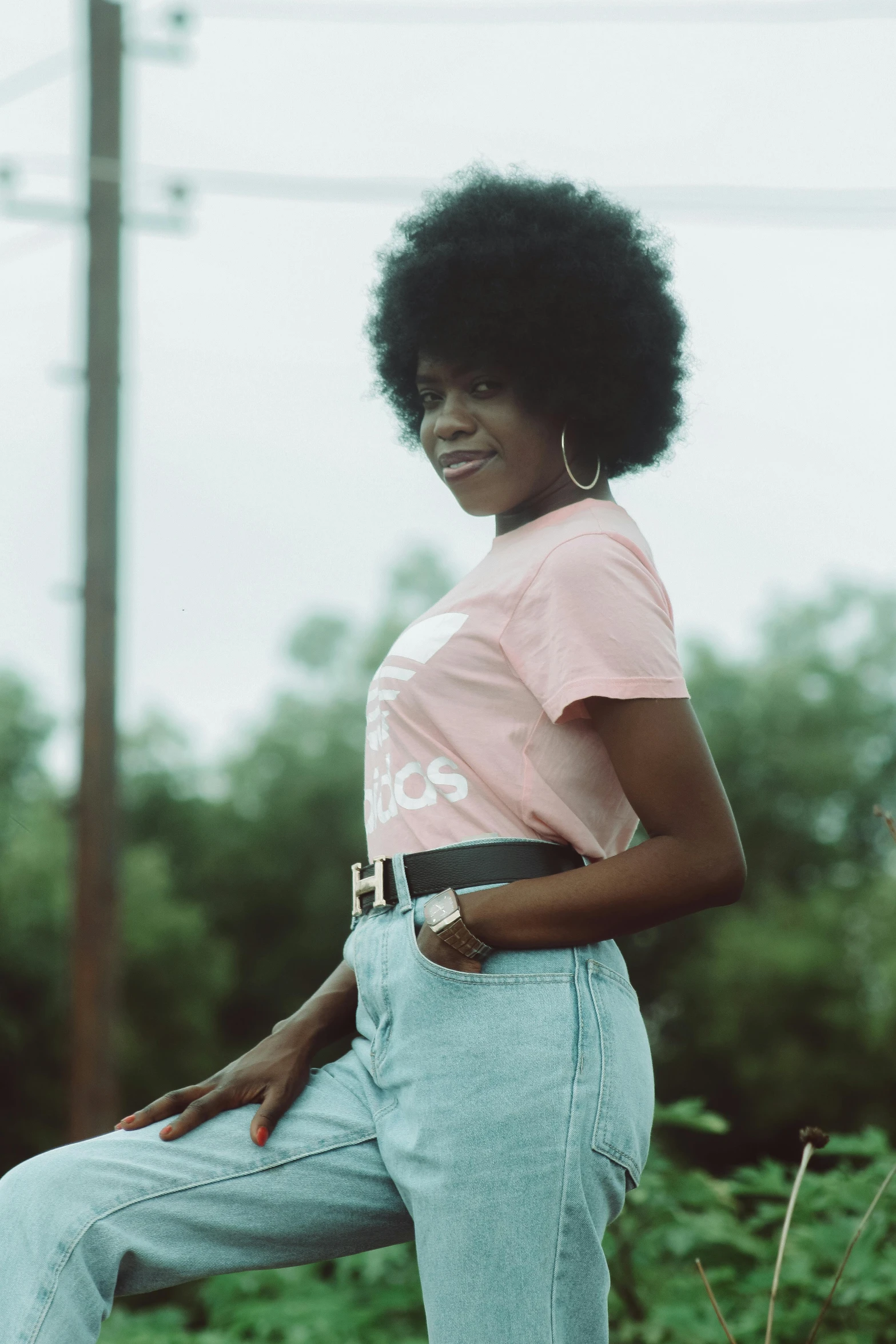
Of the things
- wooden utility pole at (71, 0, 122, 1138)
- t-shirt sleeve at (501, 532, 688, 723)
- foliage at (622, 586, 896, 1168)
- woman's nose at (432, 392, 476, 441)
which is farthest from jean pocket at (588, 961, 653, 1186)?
foliage at (622, 586, 896, 1168)

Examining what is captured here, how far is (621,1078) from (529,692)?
1.62 feet

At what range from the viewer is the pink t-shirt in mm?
1798

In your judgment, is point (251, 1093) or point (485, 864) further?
point (251, 1093)

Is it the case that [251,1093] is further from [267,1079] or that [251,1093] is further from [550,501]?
[550,501]

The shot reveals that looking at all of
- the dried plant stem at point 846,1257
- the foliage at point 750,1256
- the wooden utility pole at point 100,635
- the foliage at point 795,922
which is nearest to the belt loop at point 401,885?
the dried plant stem at point 846,1257

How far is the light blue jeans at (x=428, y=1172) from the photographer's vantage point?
172 centimetres

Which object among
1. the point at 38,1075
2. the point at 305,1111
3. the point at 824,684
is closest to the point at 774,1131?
the point at 824,684

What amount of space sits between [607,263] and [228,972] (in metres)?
20.6

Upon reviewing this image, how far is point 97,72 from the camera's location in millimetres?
8109

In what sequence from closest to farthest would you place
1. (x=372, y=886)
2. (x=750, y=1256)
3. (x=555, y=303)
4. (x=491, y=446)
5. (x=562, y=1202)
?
(x=562, y=1202) < (x=372, y=886) < (x=491, y=446) < (x=555, y=303) < (x=750, y=1256)

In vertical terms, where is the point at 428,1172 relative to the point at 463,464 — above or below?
below

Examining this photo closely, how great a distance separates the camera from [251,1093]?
6.48ft

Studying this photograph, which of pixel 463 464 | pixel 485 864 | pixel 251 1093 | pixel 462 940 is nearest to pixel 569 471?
pixel 463 464

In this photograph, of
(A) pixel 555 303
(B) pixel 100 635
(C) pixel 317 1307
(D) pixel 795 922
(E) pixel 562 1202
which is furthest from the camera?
(D) pixel 795 922
